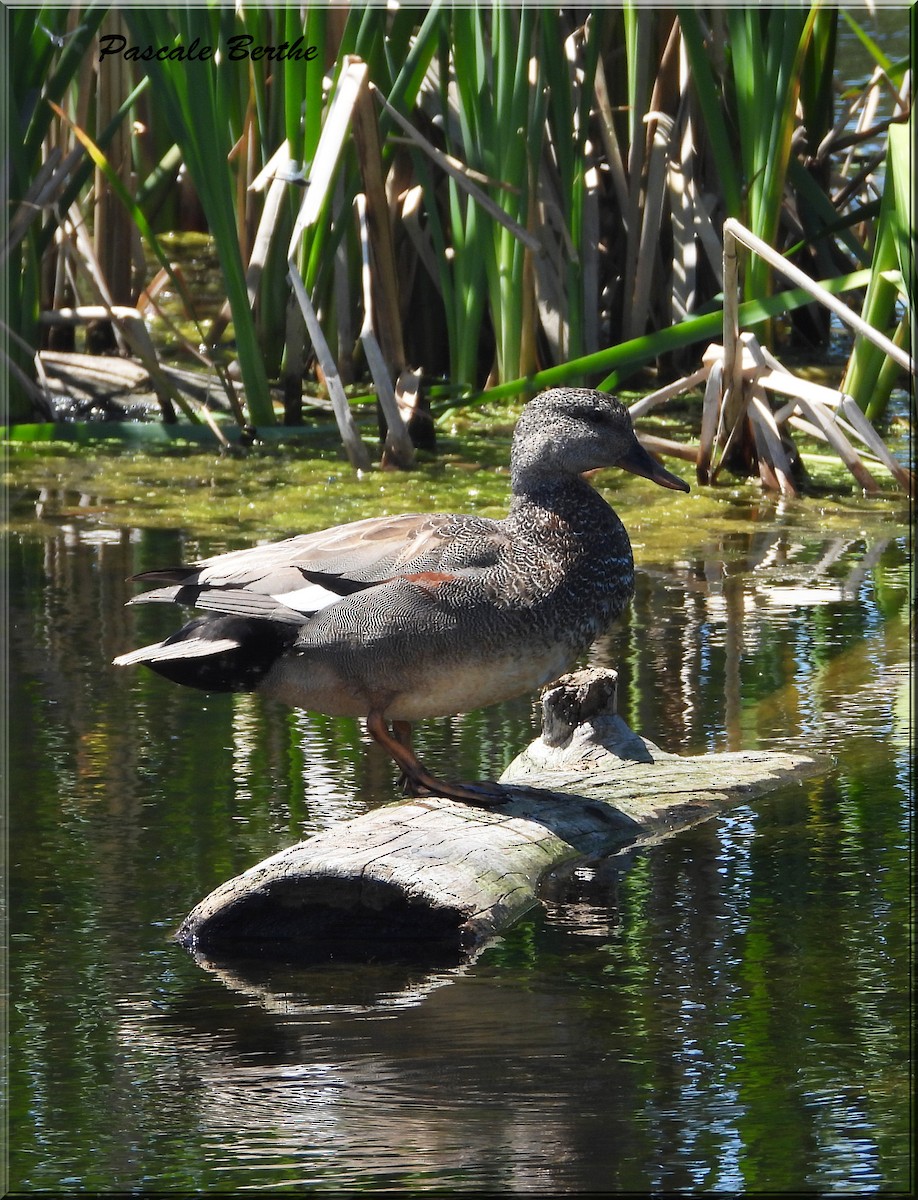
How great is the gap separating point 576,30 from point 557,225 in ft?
2.82

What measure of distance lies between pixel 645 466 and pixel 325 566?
0.93 m

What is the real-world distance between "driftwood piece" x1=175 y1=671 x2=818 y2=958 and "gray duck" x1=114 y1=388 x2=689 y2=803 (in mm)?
171

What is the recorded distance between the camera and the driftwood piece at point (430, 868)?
3.35m

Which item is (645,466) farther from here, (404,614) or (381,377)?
(381,377)

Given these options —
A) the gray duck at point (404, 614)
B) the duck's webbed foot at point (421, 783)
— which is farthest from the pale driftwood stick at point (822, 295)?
the duck's webbed foot at point (421, 783)

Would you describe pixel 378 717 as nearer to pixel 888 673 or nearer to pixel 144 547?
pixel 888 673

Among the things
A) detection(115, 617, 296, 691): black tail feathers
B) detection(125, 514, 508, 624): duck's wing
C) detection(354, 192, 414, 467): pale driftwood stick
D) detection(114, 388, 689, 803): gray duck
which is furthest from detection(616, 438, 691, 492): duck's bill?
detection(354, 192, 414, 467): pale driftwood stick

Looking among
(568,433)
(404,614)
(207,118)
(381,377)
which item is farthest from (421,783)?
A: (207,118)

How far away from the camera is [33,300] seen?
7418 millimetres

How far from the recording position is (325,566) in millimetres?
3789

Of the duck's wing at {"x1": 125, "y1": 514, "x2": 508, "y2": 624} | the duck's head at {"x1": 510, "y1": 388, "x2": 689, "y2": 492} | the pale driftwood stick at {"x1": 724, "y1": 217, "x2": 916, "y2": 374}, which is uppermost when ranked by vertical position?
the pale driftwood stick at {"x1": 724, "y1": 217, "x2": 916, "y2": 374}

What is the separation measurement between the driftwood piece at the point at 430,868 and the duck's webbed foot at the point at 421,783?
0.12 ft

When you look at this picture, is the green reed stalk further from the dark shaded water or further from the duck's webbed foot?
the duck's webbed foot

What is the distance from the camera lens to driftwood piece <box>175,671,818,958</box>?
335 centimetres
